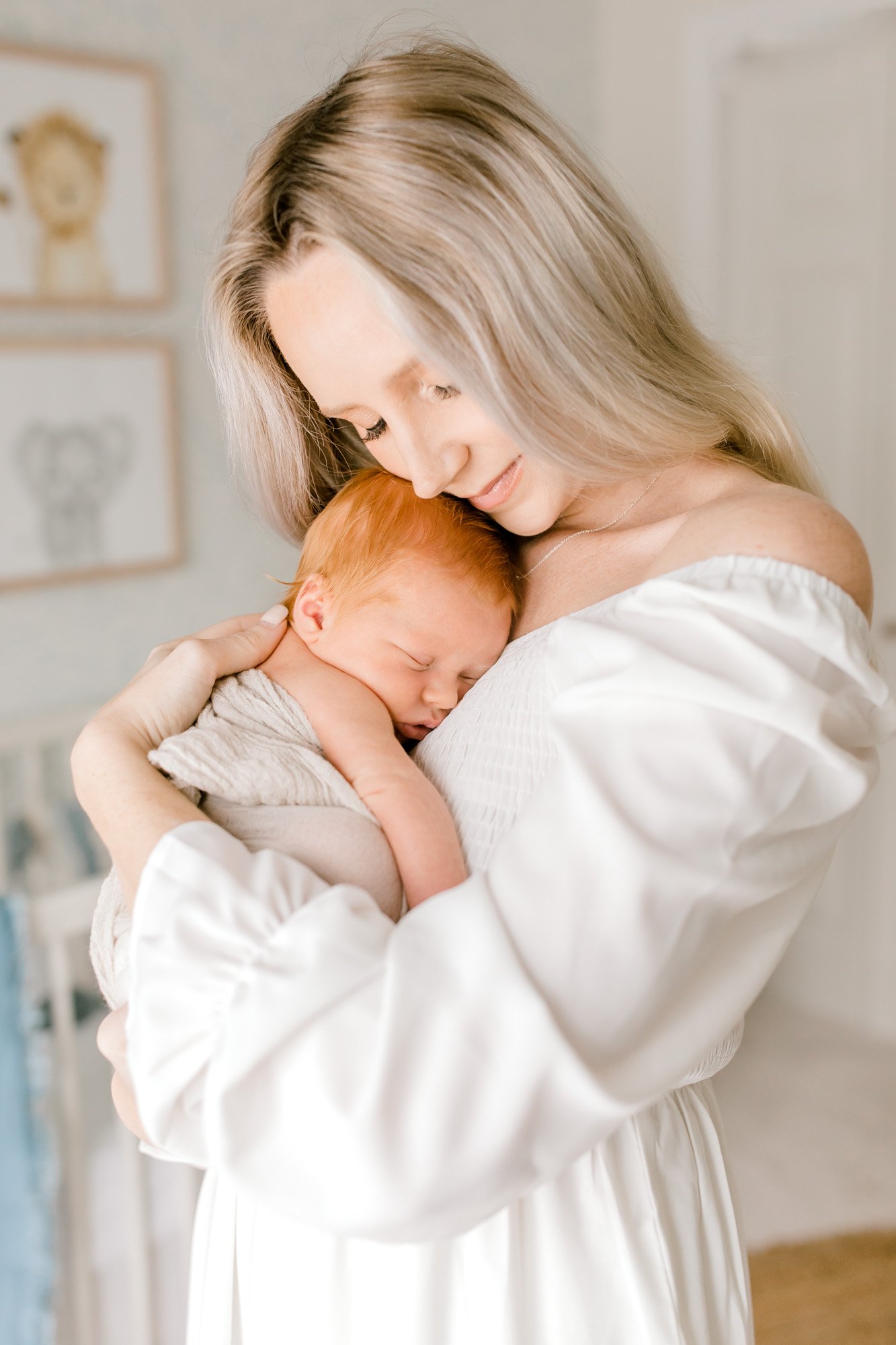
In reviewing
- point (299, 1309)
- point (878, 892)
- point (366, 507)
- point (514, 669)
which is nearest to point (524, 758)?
A: point (514, 669)

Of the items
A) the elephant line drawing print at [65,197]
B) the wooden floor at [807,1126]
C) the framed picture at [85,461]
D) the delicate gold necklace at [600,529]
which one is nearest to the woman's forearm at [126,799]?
the delicate gold necklace at [600,529]

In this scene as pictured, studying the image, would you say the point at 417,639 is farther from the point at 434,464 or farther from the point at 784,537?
the point at 784,537

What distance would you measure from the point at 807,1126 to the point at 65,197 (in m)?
2.58

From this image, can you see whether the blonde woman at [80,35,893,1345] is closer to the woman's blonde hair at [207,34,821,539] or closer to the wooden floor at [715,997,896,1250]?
the woman's blonde hair at [207,34,821,539]

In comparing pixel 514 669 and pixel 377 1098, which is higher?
pixel 514 669

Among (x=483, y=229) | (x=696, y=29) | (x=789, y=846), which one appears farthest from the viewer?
(x=696, y=29)

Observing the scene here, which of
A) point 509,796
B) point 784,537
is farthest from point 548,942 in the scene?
point 784,537

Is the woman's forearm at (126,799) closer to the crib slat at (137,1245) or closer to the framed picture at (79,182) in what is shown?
the crib slat at (137,1245)

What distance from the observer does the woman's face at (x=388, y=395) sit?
2.98 feet

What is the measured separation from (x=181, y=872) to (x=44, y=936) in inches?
37.0

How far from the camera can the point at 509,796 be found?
0.89 m

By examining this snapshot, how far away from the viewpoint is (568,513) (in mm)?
1140

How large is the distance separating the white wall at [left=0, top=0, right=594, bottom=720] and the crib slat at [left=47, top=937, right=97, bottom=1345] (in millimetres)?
1022

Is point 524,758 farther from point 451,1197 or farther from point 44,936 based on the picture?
point 44,936
